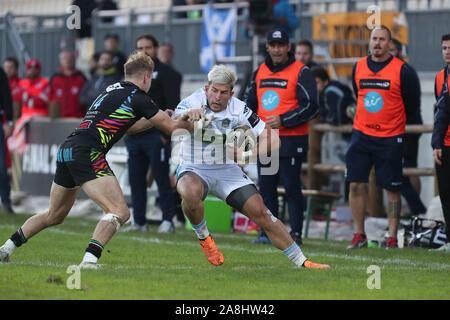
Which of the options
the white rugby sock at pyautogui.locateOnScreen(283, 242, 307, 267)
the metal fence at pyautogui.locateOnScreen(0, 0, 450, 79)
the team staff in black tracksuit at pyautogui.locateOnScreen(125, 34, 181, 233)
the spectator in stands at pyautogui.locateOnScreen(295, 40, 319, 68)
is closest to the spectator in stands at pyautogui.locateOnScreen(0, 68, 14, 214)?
the team staff in black tracksuit at pyautogui.locateOnScreen(125, 34, 181, 233)

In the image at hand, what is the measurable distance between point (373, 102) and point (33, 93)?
8771mm

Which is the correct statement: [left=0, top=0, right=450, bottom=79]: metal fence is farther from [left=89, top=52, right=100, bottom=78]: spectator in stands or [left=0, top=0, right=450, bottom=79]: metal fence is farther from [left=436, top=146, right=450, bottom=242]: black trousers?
A: [left=436, top=146, right=450, bottom=242]: black trousers

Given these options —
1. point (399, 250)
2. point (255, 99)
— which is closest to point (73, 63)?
point (255, 99)

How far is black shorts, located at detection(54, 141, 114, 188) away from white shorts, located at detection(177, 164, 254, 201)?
1.04m

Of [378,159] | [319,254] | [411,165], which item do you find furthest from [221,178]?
[411,165]

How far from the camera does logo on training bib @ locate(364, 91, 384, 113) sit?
446 inches

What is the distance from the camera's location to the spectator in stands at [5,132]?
48.4 ft

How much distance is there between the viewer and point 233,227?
14.4m

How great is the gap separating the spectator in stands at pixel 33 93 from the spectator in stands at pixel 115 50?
132cm

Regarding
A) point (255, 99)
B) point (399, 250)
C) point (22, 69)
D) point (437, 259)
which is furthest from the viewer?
point (22, 69)

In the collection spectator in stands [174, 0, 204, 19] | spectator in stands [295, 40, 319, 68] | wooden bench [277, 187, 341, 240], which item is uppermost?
spectator in stands [174, 0, 204, 19]

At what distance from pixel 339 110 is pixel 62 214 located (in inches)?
250
